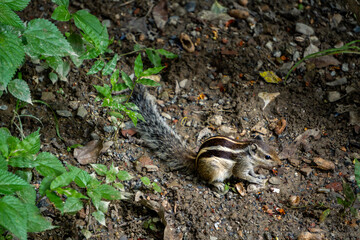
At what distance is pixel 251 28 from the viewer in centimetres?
472

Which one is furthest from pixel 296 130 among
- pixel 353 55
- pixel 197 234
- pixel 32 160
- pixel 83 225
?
pixel 32 160

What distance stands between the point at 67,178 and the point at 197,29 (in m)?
2.77

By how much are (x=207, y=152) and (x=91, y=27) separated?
4.60ft

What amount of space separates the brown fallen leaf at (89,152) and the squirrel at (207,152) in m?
0.43

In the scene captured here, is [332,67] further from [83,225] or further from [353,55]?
[83,225]

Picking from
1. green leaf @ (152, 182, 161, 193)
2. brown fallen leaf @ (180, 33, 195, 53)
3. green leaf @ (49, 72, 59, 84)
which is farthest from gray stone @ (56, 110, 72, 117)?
brown fallen leaf @ (180, 33, 195, 53)

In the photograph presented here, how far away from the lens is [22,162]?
2422 mm

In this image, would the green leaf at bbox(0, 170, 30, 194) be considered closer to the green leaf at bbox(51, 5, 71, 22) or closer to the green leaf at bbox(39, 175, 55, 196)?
the green leaf at bbox(39, 175, 55, 196)

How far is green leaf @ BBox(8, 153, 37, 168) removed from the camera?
2408mm

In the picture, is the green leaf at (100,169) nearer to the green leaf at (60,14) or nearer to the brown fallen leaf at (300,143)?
the green leaf at (60,14)

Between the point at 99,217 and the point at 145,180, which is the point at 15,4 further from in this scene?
the point at 145,180

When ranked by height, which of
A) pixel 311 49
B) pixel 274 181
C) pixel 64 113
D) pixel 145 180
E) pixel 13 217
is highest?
pixel 13 217

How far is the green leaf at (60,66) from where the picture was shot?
3328 millimetres

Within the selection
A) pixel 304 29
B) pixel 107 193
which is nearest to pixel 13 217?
pixel 107 193
